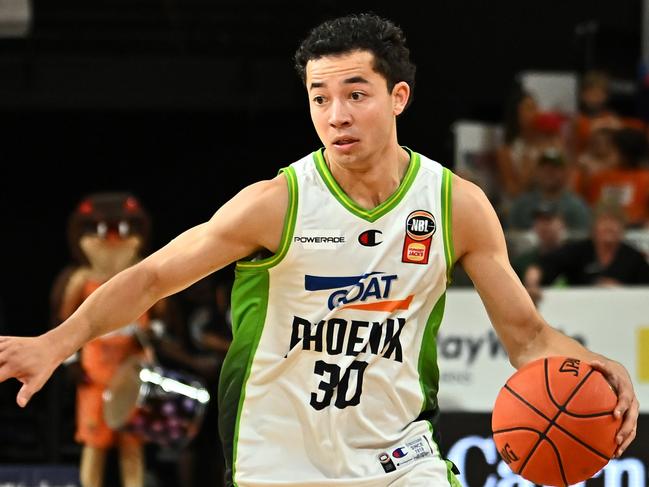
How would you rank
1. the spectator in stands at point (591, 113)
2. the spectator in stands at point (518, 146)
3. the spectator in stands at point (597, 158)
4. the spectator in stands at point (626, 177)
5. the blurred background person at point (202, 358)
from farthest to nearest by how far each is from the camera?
the spectator in stands at point (591, 113), the spectator in stands at point (518, 146), the spectator in stands at point (597, 158), the spectator in stands at point (626, 177), the blurred background person at point (202, 358)

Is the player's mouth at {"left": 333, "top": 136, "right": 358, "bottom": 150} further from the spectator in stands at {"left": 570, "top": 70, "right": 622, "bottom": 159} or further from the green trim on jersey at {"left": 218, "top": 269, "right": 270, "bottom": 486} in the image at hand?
the spectator in stands at {"left": 570, "top": 70, "right": 622, "bottom": 159}

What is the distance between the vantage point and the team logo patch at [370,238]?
13.7 feet

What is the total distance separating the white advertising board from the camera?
8242mm

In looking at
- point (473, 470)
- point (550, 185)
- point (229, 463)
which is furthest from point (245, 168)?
point (229, 463)

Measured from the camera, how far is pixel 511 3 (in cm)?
1357

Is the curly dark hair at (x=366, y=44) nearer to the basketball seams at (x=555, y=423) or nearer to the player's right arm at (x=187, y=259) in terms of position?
the player's right arm at (x=187, y=259)

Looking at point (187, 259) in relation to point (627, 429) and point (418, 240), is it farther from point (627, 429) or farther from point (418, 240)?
point (627, 429)

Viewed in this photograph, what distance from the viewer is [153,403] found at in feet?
27.3

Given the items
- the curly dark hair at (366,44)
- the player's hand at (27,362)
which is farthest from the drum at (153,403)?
the player's hand at (27,362)

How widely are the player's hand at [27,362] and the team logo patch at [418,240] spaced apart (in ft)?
3.70

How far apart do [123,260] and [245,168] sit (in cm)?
385

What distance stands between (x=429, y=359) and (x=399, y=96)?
856 millimetres

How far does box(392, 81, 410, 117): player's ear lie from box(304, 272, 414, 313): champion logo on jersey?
0.56 m

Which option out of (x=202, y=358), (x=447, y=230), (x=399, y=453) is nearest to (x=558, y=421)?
(x=399, y=453)
